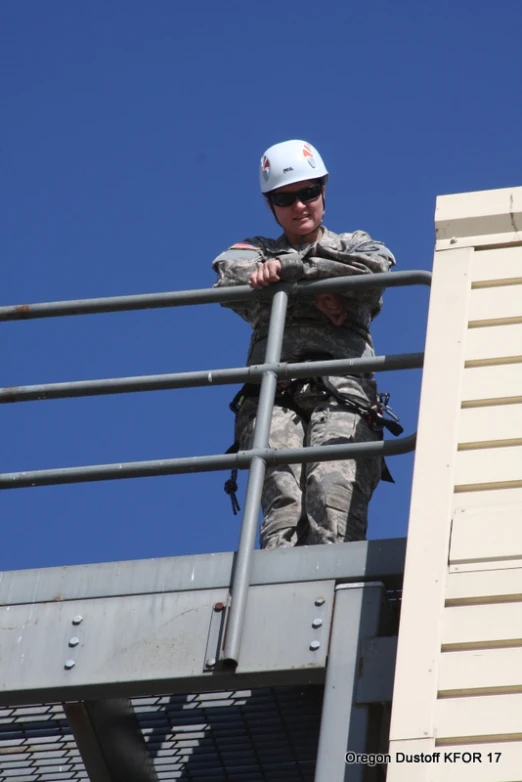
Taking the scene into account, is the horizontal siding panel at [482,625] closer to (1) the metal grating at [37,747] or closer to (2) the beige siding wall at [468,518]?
(2) the beige siding wall at [468,518]

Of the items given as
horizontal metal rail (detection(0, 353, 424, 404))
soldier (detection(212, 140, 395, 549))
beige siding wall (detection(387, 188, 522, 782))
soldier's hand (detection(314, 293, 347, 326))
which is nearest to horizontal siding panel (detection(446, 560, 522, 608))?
beige siding wall (detection(387, 188, 522, 782))

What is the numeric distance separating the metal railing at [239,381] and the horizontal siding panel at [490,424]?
0.22 metres

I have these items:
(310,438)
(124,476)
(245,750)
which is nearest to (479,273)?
(310,438)

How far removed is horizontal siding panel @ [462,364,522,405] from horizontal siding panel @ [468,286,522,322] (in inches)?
9.9

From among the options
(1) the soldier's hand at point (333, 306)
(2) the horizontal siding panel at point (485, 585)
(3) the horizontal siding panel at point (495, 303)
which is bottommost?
(2) the horizontal siding panel at point (485, 585)

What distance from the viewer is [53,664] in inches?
197

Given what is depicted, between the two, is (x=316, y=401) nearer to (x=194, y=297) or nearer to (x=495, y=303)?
(x=194, y=297)

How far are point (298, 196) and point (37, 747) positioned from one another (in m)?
2.70

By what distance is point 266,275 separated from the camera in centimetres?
584

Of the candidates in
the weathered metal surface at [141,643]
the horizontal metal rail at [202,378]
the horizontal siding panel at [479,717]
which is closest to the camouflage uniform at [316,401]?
the horizontal metal rail at [202,378]

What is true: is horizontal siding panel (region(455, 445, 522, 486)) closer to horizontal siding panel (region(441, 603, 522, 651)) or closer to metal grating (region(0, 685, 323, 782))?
horizontal siding panel (region(441, 603, 522, 651))

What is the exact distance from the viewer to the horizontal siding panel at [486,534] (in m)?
4.61

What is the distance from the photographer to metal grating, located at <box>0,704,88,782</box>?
5.50 metres

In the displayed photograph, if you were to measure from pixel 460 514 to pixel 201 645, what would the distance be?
0.94 meters
